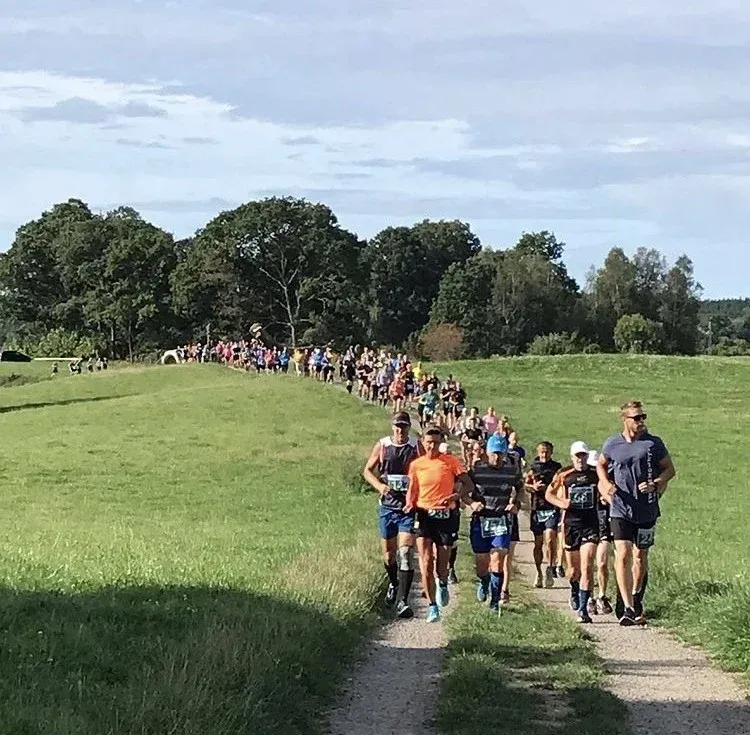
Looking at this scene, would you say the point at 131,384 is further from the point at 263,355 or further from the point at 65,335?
the point at 65,335

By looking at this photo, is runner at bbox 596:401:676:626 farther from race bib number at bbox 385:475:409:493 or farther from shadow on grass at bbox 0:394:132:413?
shadow on grass at bbox 0:394:132:413

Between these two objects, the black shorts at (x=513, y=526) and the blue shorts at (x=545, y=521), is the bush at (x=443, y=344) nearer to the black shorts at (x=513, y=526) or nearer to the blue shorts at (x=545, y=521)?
the blue shorts at (x=545, y=521)

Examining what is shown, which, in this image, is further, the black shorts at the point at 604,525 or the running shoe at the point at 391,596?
the black shorts at the point at 604,525

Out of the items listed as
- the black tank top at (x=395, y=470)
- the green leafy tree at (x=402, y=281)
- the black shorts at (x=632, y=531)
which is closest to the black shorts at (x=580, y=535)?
the black shorts at (x=632, y=531)

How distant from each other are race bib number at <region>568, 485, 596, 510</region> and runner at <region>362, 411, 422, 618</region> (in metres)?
1.68

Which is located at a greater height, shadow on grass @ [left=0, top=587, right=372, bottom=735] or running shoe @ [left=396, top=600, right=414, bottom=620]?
shadow on grass @ [left=0, top=587, right=372, bottom=735]

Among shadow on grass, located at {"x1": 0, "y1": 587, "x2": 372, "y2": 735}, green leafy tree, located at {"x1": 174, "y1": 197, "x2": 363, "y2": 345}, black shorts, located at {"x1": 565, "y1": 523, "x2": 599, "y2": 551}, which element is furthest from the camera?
green leafy tree, located at {"x1": 174, "y1": 197, "x2": 363, "y2": 345}

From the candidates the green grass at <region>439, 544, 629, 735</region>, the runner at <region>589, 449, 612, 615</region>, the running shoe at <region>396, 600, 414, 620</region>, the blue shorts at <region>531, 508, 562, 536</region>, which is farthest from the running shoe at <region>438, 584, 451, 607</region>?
the blue shorts at <region>531, 508, 562, 536</region>

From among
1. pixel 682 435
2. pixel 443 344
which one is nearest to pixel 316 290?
pixel 443 344

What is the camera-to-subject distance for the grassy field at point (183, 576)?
8245mm

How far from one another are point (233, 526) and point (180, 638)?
11659mm

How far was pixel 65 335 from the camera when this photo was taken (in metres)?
102

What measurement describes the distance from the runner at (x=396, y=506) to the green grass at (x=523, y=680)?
2.16 feet

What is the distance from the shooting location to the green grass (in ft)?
28.0
